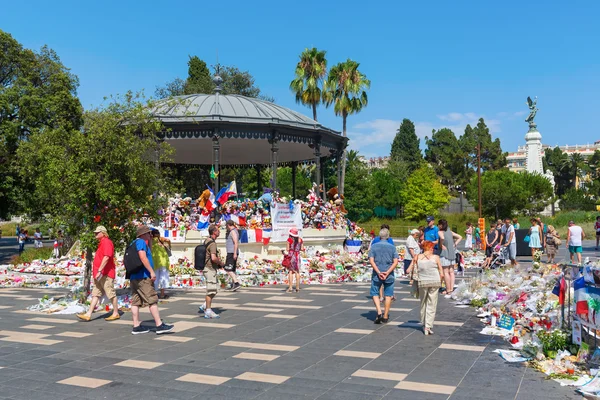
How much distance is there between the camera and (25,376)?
615 cm

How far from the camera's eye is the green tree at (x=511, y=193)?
52406 millimetres

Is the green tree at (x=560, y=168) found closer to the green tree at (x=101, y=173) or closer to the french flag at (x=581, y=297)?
the green tree at (x=101, y=173)

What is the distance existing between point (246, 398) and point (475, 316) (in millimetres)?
5726

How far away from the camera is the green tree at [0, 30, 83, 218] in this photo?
2891 cm

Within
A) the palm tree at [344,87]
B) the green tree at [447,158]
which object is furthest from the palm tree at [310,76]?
the green tree at [447,158]

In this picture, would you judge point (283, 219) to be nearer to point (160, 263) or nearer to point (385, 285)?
point (160, 263)

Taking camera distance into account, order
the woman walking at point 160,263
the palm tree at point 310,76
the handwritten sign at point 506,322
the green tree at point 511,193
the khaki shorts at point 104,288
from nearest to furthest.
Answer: the handwritten sign at point 506,322 < the khaki shorts at point 104,288 < the woman walking at point 160,263 < the palm tree at point 310,76 < the green tree at point 511,193

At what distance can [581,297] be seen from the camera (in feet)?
20.1

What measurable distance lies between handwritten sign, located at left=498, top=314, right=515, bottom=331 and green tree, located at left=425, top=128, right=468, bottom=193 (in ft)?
235

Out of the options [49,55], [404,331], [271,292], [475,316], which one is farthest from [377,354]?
[49,55]

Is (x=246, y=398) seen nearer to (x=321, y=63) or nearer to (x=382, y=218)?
(x=321, y=63)

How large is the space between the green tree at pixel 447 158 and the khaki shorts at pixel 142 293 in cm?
7306

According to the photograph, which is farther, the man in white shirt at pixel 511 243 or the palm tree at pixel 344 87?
the palm tree at pixel 344 87

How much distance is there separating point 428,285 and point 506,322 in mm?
1456
